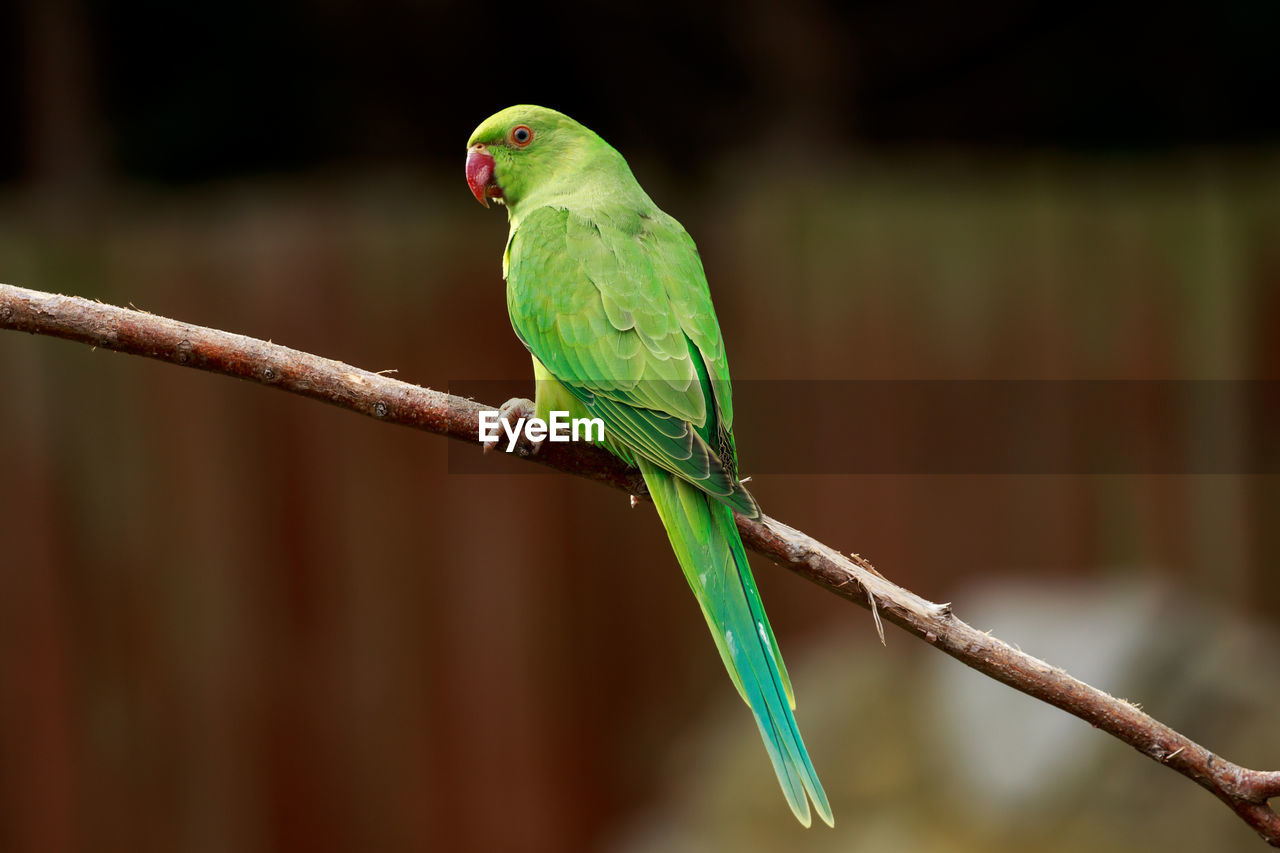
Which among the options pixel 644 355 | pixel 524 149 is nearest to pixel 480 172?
pixel 524 149

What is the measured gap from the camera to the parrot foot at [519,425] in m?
1.63

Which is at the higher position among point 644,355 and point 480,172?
point 480,172

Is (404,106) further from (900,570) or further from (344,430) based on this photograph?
(900,570)

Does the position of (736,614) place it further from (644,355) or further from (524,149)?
(524,149)

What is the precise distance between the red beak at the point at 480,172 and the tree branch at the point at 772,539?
448 mm

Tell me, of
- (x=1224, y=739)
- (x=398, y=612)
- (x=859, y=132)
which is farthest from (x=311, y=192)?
(x=1224, y=739)

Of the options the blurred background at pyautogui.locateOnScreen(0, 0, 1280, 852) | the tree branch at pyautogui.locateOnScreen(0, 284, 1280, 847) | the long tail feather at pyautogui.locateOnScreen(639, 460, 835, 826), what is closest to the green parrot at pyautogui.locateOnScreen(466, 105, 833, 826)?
the long tail feather at pyautogui.locateOnScreen(639, 460, 835, 826)

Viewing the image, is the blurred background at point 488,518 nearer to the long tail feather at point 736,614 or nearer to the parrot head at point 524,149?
the parrot head at point 524,149

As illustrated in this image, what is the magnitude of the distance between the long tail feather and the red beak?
600 millimetres

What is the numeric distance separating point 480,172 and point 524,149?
0.09m

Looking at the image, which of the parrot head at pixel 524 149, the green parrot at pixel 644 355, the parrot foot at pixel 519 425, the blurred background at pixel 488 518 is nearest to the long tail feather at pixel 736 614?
the green parrot at pixel 644 355

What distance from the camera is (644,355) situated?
5.51ft

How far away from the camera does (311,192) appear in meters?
3.95

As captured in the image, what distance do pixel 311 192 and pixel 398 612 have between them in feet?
5.00
